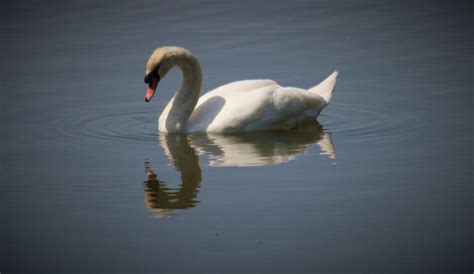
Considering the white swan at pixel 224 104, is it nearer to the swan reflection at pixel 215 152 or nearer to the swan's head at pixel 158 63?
the swan's head at pixel 158 63

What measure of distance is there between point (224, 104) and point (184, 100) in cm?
43

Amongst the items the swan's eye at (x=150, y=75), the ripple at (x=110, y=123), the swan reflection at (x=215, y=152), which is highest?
the swan's eye at (x=150, y=75)

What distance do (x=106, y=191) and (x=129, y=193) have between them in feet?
0.71

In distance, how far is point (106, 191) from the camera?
9.55 metres

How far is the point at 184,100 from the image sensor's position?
38.7 feet

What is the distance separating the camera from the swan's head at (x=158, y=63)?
1166cm

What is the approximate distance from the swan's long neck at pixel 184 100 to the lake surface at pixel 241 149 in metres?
0.16

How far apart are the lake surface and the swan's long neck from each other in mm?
164

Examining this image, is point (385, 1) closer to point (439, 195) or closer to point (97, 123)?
point (97, 123)

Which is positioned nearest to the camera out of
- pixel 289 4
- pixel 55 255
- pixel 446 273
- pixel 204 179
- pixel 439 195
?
pixel 446 273

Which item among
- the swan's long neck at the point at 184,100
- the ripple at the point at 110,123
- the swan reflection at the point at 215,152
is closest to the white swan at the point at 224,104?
the swan's long neck at the point at 184,100

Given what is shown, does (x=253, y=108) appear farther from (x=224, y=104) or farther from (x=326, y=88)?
(x=326, y=88)

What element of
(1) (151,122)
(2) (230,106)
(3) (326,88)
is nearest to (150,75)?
(1) (151,122)

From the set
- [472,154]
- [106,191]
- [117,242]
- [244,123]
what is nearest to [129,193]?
[106,191]
